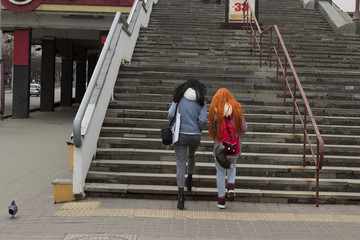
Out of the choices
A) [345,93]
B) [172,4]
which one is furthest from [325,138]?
[172,4]

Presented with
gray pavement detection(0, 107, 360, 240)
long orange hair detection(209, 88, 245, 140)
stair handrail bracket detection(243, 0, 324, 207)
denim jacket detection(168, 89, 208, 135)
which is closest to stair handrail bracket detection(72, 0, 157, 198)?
gray pavement detection(0, 107, 360, 240)

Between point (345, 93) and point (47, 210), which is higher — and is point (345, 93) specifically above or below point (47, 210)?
above

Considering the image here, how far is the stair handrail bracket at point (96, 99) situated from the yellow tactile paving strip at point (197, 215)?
0.58 m

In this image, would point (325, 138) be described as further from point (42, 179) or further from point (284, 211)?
point (42, 179)

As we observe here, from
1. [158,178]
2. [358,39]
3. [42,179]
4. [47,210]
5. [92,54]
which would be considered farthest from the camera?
[92,54]

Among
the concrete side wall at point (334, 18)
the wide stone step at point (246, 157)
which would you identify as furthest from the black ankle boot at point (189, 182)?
the concrete side wall at point (334, 18)

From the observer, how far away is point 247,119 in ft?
26.9

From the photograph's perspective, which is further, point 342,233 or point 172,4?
point 172,4

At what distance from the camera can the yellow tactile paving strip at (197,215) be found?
548 cm

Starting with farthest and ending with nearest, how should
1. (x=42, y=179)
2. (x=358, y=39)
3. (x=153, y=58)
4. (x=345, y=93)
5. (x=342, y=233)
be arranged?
(x=358, y=39) → (x=153, y=58) → (x=345, y=93) → (x=42, y=179) → (x=342, y=233)

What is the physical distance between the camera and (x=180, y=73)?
32.5ft

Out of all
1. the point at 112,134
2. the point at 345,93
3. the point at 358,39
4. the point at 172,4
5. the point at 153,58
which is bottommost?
the point at 112,134

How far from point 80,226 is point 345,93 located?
21.7ft

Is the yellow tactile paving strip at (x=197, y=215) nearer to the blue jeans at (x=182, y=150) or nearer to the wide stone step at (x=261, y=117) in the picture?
the blue jeans at (x=182, y=150)
